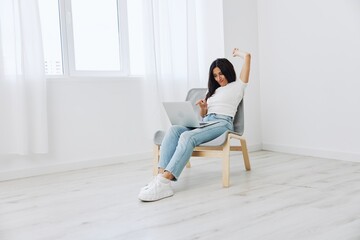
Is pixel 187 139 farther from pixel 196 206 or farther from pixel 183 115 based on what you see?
pixel 196 206

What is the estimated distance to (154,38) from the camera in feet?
12.4

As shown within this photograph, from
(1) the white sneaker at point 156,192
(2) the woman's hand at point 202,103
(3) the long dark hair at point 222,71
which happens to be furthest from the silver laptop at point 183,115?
(1) the white sneaker at point 156,192

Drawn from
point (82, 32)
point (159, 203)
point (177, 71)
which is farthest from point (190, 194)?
point (82, 32)

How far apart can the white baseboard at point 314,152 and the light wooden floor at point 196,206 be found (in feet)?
0.40

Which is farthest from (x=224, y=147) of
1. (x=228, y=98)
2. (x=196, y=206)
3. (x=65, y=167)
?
(x=65, y=167)

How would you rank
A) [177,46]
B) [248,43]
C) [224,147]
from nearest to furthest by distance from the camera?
[224,147]
[177,46]
[248,43]

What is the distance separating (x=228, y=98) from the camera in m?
2.95

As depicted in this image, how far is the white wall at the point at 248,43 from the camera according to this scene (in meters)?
4.12

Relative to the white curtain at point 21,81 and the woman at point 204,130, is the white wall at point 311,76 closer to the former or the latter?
the woman at point 204,130

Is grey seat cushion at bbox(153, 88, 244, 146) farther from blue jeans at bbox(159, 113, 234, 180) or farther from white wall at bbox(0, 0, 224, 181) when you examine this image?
white wall at bbox(0, 0, 224, 181)

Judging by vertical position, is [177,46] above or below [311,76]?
above

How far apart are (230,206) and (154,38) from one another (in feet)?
6.87

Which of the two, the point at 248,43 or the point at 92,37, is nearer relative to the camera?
the point at 92,37

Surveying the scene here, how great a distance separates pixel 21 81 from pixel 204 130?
1.56m
